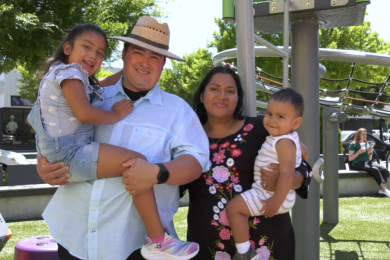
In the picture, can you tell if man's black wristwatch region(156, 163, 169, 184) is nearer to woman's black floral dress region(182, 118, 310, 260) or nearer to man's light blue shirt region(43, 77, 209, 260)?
man's light blue shirt region(43, 77, 209, 260)

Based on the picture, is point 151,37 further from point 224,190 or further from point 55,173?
point 224,190

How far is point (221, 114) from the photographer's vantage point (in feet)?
7.70

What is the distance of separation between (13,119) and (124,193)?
90.5ft

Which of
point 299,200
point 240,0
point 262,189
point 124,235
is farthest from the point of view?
point 299,200

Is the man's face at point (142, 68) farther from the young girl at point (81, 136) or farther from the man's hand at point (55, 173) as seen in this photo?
the man's hand at point (55, 173)

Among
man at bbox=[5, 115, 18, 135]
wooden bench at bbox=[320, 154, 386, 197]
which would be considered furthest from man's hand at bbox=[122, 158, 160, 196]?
man at bbox=[5, 115, 18, 135]

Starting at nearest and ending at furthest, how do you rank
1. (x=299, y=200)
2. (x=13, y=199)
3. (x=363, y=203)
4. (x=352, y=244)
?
1. (x=299, y=200)
2. (x=352, y=244)
3. (x=13, y=199)
4. (x=363, y=203)

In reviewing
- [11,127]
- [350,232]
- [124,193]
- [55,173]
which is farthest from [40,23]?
[11,127]

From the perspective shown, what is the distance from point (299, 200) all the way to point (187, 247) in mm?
2016

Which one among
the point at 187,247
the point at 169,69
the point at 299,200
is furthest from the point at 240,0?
the point at 169,69

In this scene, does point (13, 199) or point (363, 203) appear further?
point (363, 203)

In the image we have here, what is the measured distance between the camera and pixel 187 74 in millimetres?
27516

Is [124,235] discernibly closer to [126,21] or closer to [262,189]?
[262,189]

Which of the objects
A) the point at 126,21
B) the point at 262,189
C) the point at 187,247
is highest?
the point at 126,21
